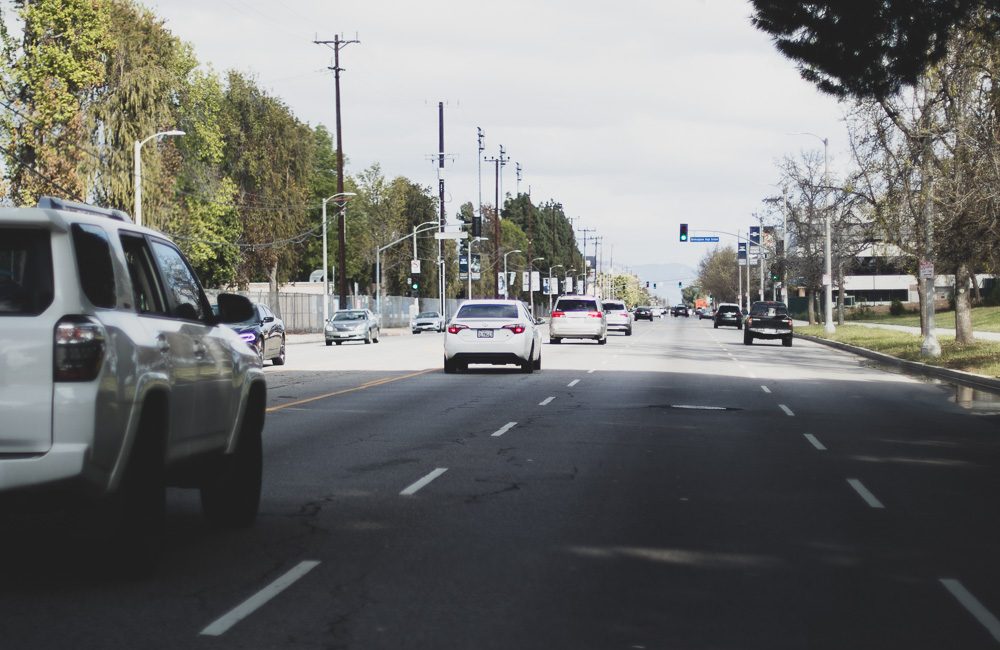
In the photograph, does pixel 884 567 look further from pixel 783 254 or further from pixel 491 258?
pixel 491 258

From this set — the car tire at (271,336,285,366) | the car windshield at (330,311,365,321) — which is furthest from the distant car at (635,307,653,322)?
the car tire at (271,336,285,366)

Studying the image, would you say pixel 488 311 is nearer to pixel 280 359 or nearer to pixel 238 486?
pixel 280 359

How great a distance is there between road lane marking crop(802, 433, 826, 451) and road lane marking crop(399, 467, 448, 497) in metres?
4.75

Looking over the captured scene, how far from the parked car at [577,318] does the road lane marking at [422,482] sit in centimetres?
3742

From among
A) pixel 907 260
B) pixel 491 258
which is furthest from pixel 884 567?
pixel 491 258

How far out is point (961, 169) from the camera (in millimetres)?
32875

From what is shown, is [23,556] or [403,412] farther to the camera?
[403,412]

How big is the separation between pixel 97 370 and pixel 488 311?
2447 cm

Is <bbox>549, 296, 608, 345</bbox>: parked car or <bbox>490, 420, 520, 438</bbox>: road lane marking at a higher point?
<bbox>549, 296, 608, 345</bbox>: parked car

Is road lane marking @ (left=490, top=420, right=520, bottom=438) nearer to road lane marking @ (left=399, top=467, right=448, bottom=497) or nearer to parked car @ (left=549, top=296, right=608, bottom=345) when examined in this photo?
road lane marking @ (left=399, top=467, right=448, bottom=497)

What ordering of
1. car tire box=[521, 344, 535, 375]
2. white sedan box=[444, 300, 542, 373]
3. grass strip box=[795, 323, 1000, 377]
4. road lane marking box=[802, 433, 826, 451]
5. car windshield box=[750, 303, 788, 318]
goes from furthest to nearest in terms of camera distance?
car windshield box=[750, 303, 788, 318]
grass strip box=[795, 323, 1000, 377]
car tire box=[521, 344, 535, 375]
white sedan box=[444, 300, 542, 373]
road lane marking box=[802, 433, 826, 451]

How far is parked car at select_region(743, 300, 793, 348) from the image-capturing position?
53.9m

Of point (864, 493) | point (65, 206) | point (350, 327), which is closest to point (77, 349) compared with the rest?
point (65, 206)

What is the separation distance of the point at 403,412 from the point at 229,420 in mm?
11339
